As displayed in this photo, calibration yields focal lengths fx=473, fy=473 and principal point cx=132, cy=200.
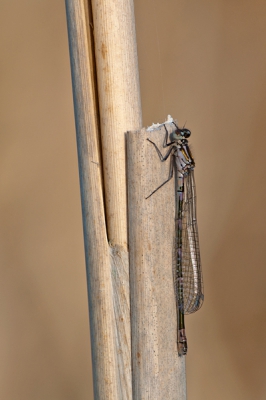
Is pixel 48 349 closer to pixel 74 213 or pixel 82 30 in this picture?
pixel 74 213

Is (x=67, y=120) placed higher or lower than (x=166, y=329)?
higher

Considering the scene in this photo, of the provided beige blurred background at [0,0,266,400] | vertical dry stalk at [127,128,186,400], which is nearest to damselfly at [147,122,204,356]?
vertical dry stalk at [127,128,186,400]

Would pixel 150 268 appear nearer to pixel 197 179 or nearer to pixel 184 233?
pixel 184 233

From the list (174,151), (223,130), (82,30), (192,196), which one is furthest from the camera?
(223,130)

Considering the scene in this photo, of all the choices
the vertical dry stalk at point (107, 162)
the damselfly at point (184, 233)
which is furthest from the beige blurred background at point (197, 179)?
the vertical dry stalk at point (107, 162)

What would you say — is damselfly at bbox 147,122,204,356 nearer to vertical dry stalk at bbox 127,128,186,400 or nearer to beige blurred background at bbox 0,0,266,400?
vertical dry stalk at bbox 127,128,186,400

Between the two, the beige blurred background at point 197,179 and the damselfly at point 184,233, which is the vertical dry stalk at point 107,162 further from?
the beige blurred background at point 197,179

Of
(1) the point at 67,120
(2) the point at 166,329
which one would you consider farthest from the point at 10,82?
(2) the point at 166,329
